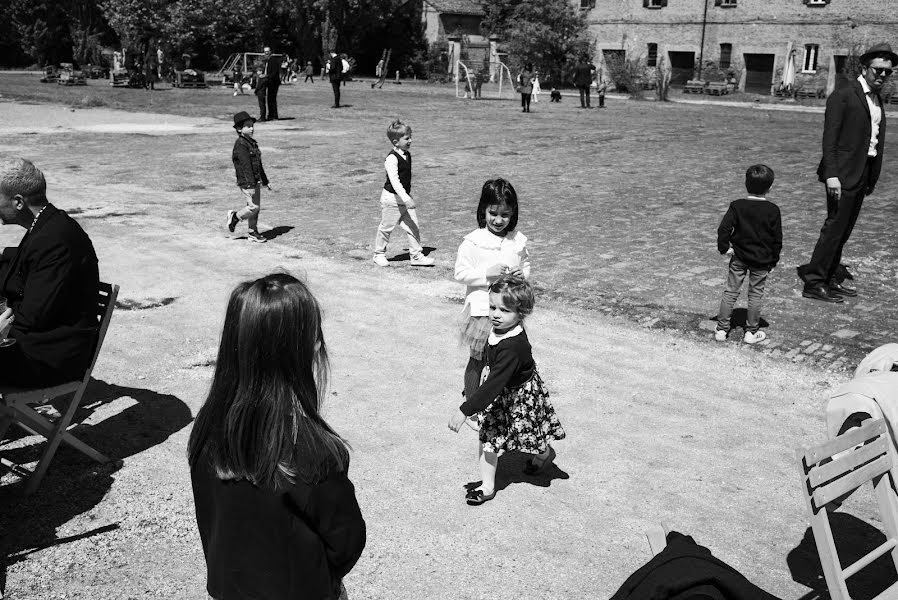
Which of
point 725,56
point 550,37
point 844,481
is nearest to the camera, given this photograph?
point 844,481

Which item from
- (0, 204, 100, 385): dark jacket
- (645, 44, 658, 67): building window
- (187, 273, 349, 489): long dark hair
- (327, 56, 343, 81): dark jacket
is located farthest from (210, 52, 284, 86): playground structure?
(187, 273, 349, 489): long dark hair

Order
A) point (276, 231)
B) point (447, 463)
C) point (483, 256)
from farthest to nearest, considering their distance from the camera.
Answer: point (276, 231) → point (483, 256) → point (447, 463)

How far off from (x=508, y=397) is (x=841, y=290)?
5.59 meters

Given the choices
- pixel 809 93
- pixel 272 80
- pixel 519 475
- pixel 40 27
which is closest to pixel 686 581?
pixel 519 475

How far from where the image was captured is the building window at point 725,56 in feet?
165

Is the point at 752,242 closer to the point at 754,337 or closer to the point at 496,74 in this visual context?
the point at 754,337

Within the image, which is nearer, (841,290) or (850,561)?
(850,561)

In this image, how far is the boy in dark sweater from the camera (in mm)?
7246

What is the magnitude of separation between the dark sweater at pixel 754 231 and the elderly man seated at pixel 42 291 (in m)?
4.78

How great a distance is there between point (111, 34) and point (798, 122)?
47.0 m

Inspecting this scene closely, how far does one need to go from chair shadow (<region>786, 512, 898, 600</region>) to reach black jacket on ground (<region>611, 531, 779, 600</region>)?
5.80 ft

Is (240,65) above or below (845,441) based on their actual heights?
above

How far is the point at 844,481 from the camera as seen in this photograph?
10.5 feet

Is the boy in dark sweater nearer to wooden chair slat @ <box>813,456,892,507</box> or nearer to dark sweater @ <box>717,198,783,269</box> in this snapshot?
dark sweater @ <box>717,198,783,269</box>
